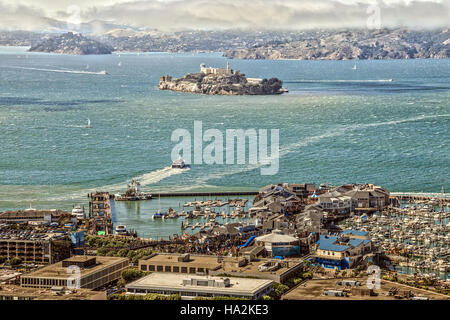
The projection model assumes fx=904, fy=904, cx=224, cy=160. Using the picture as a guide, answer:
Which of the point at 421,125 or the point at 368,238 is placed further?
the point at 421,125

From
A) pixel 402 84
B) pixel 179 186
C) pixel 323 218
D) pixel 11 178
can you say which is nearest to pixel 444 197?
pixel 323 218

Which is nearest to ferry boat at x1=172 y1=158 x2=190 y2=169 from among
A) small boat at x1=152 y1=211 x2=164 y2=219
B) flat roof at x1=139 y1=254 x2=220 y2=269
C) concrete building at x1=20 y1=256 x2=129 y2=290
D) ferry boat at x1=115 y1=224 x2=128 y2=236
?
small boat at x1=152 y1=211 x2=164 y2=219

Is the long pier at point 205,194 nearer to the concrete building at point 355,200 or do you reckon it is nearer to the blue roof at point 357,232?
the concrete building at point 355,200

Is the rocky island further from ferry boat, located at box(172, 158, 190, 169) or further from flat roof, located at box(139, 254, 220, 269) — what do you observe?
flat roof, located at box(139, 254, 220, 269)

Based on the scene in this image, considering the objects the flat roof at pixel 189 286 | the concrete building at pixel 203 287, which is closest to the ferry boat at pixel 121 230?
the flat roof at pixel 189 286

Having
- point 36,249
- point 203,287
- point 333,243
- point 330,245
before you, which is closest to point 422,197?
point 333,243

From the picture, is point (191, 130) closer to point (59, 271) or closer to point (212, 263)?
point (212, 263)
